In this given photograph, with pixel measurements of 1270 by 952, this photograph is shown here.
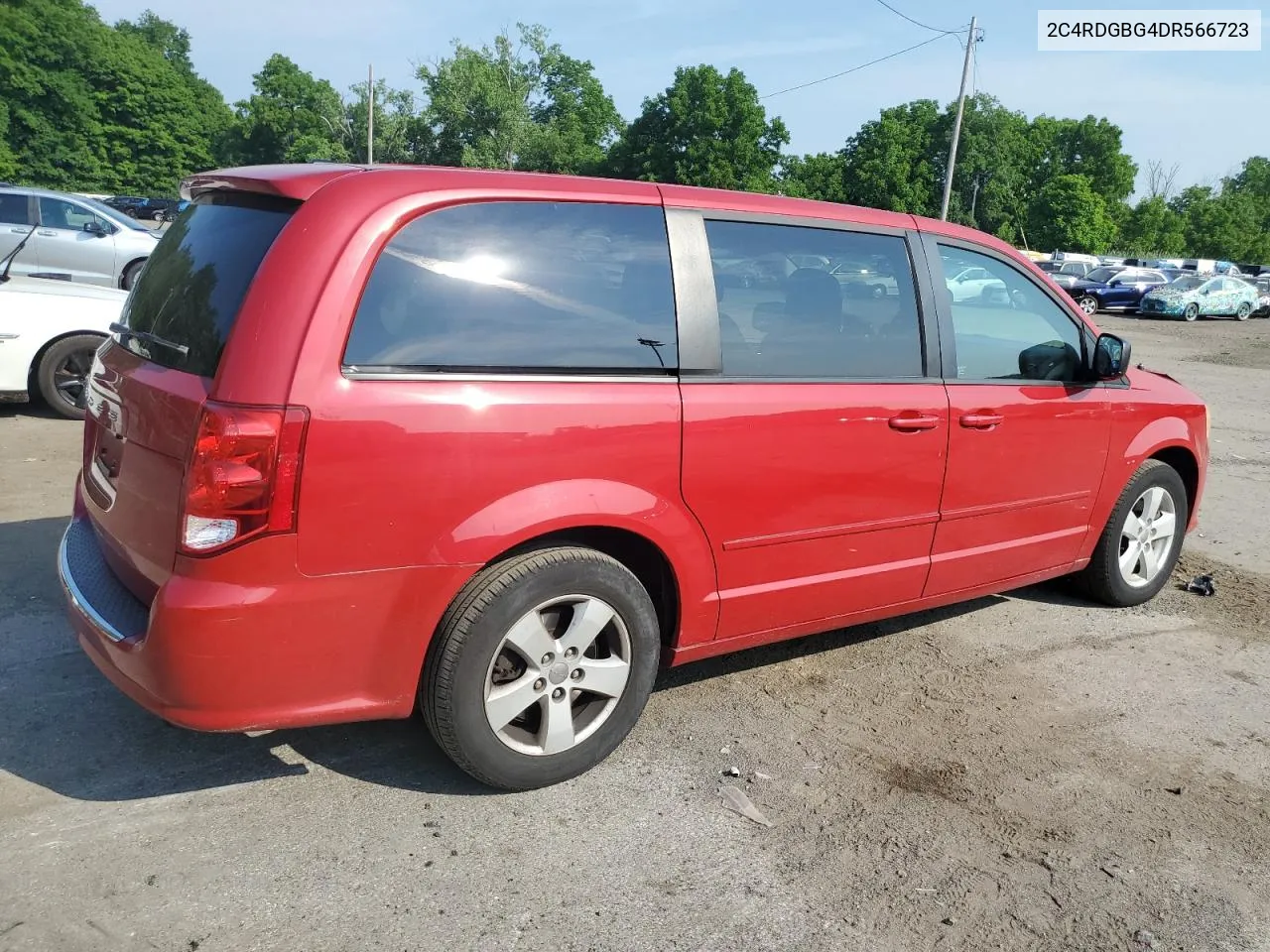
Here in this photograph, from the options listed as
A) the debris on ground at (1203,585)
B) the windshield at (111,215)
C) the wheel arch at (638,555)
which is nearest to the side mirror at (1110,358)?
the debris on ground at (1203,585)

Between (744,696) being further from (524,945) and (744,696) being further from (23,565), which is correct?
(23,565)

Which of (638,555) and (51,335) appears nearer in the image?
(638,555)

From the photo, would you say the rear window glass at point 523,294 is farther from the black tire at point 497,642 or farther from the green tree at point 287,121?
the green tree at point 287,121

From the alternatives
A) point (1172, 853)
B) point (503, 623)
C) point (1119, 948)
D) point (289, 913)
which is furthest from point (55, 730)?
point (1172, 853)

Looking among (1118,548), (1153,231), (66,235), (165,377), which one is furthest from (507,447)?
(1153,231)

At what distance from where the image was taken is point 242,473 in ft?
8.50

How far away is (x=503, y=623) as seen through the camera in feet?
9.67

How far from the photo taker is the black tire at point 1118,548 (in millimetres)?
4930

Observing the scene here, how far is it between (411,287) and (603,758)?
1.62 meters

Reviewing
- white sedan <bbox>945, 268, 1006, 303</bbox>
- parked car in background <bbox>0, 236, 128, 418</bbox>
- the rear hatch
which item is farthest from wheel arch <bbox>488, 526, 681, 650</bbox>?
parked car in background <bbox>0, 236, 128, 418</bbox>

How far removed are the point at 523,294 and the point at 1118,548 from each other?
348 cm

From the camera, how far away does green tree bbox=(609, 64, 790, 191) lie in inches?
2943

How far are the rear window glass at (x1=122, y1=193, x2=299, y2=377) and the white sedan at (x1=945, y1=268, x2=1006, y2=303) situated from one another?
2.61 m

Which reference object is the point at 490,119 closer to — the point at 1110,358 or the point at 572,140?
the point at 572,140
